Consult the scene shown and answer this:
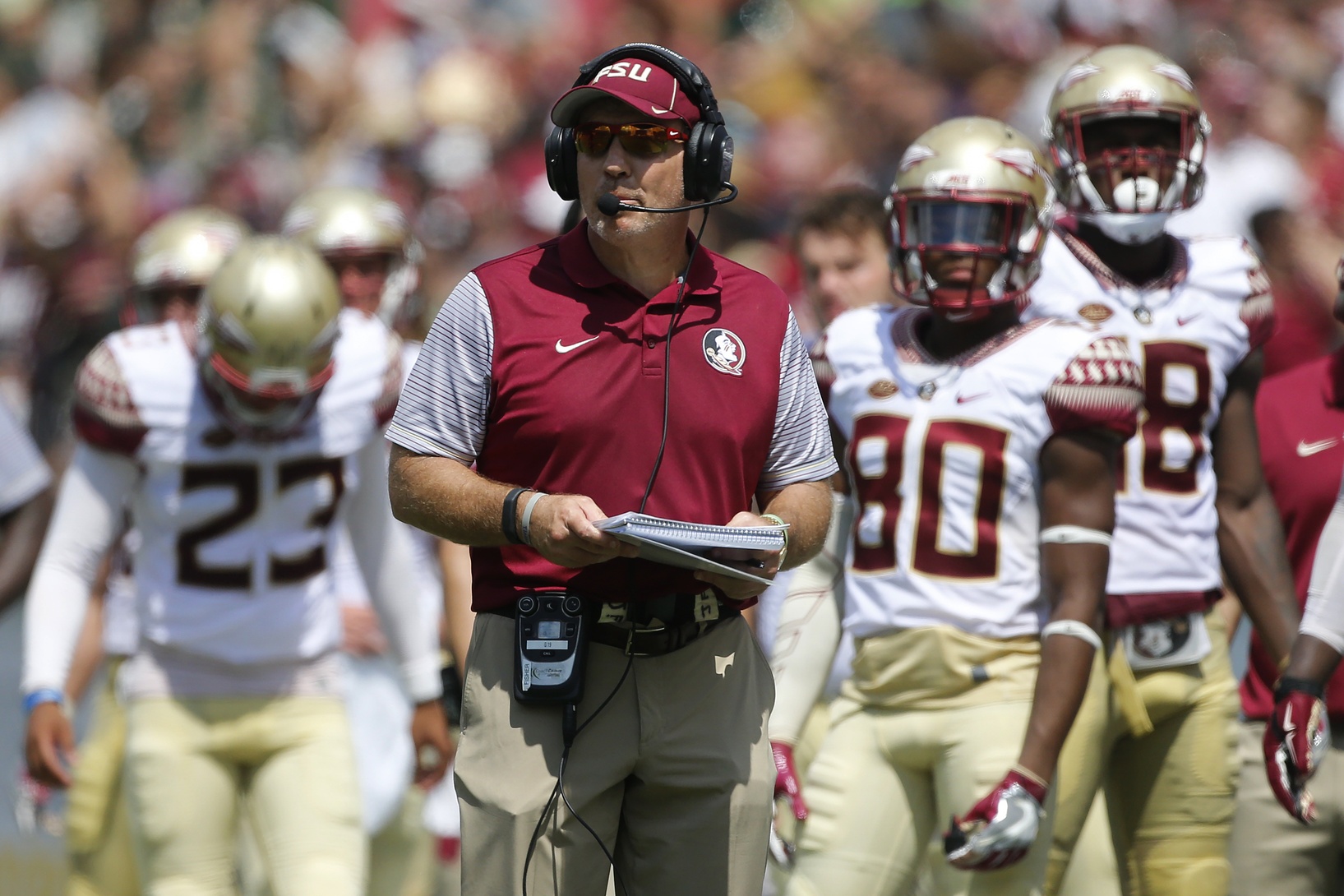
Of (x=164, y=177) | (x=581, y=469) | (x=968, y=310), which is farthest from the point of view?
(x=164, y=177)

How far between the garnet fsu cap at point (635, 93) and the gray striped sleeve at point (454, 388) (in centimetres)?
34

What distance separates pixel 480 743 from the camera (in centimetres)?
316

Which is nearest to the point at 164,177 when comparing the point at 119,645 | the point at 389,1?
the point at 389,1

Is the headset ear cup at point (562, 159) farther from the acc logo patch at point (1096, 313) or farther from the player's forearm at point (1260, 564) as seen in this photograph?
the player's forearm at point (1260, 564)

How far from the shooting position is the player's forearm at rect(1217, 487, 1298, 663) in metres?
4.53

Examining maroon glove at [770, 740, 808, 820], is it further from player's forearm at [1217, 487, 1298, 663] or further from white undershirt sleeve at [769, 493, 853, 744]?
player's forearm at [1217, 487, 1298, 663]

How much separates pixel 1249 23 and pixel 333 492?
18.4 ft

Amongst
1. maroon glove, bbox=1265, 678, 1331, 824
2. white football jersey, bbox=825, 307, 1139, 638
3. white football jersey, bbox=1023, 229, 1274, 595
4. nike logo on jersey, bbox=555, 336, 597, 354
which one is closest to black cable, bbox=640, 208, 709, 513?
nike logo on jersey, bbox=555, 336, 597, 354

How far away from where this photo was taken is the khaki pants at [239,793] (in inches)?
180

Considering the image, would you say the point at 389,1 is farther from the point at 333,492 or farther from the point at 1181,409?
the point at 1181,409

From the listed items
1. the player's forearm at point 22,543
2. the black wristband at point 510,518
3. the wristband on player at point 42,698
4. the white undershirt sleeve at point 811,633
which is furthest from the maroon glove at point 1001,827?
the player's forearm at point 22,543

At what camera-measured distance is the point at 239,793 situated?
189 inches

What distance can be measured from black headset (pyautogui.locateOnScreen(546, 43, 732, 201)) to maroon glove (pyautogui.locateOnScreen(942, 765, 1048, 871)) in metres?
1.37

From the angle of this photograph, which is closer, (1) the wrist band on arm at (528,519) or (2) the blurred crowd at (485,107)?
(1) the wrist band on arm at (528,519)
